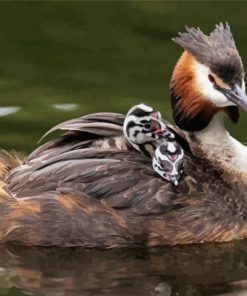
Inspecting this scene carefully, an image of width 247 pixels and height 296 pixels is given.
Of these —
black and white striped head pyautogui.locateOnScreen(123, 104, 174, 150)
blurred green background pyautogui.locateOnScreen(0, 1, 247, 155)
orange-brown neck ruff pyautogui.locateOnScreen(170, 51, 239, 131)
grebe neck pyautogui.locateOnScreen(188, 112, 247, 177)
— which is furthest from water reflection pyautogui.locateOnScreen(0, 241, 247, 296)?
blurred green background pyautogui.locateOnScreen(0, 1, 247, 155)

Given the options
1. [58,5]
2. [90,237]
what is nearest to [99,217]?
[90,237]

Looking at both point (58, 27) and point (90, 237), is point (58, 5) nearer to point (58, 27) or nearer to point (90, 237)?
point (58, 27)

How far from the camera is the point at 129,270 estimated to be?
9344 millimetres

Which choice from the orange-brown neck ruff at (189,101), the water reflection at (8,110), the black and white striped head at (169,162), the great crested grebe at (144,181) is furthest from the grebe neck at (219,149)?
the water reflection at (8,110)

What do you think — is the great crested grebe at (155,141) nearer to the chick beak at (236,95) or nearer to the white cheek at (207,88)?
the white cheek at (207,88)

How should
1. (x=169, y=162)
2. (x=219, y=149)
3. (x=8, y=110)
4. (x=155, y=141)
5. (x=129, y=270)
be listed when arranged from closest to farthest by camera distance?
1. (x=129, y=270)
2. (x=169, y=162)
3. (x=155, y=141)
4. (x=219, y=149)
5. (x=8, y=110)

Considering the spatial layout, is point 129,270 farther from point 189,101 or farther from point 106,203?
point 189,101

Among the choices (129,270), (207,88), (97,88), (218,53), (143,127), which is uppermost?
(218,53)

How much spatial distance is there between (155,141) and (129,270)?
95 centimetres

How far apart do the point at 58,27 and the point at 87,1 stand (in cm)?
81

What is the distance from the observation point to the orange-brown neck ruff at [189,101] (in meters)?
9.84

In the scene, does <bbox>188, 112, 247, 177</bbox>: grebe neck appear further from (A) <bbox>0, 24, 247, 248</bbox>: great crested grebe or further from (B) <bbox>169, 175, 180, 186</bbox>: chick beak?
(B) <bbox>169, 175, 180, 186</bbox>: chick beak

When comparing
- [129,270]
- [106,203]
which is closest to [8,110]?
[106,203]

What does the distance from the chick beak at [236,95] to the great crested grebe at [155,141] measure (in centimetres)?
45
